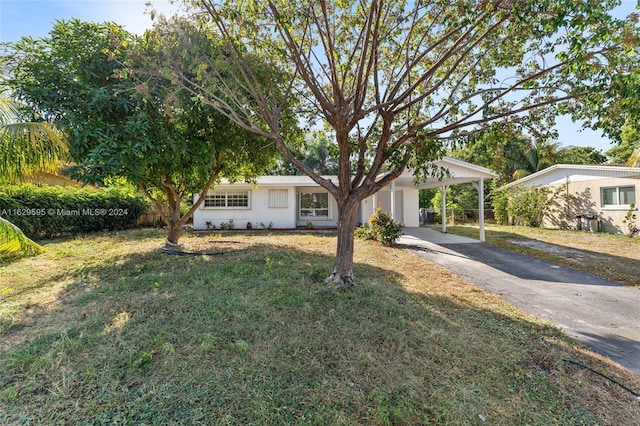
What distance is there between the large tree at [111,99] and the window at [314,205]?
10.0 meters

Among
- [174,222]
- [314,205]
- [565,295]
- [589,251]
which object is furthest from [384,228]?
[174,222]

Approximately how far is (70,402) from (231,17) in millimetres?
5297

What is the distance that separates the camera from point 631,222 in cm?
1296

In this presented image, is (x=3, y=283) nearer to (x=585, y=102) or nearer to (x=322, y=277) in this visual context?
(x=322, y=277)

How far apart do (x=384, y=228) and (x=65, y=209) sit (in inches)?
533

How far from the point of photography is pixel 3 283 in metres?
5.67

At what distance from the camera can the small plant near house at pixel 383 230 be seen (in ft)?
36.0

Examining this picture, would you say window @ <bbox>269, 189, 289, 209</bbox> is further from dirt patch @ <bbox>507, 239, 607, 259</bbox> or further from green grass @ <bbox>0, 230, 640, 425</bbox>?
dirt patch @ <bbox>507, 239, 607, 259</bbox>

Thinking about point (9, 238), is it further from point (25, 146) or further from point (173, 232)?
point (173, 232)

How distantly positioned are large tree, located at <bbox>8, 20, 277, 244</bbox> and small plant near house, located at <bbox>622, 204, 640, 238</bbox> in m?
17.7

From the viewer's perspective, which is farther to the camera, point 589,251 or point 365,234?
point 365,234

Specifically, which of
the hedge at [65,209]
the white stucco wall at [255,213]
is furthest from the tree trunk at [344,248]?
the hedge at [65,209]

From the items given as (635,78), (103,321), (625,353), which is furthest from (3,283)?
(635,78)

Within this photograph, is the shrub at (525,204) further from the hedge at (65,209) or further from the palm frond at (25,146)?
the hedge at (65,209)
